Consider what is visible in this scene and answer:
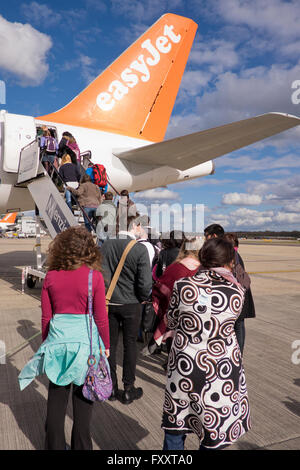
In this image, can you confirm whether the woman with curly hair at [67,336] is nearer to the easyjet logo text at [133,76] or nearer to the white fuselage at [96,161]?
the white fuselage at [96,161]

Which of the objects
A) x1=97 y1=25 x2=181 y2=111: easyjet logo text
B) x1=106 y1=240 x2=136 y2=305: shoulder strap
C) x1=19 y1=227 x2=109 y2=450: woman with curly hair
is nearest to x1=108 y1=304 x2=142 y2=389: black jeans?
x1=106 y1=240 x2=136 y2=305: shoulder strap

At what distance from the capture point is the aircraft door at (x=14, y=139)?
9.54 m

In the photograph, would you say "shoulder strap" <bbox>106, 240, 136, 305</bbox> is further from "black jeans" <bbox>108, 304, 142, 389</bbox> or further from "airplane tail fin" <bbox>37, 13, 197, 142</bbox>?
"airplane tail fin" <bbox>37, 13, 197, 142</bbox>

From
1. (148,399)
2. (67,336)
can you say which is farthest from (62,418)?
(148,399)

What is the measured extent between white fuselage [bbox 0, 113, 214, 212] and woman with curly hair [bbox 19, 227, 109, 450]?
826 cm

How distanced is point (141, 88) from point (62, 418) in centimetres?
1335

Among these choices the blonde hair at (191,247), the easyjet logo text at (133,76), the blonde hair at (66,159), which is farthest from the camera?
the easyjet logo text at (133,76)

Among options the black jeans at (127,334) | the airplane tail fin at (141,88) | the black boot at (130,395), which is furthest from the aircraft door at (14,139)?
the black boot at (130,395)

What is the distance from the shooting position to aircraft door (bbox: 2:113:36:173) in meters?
9.54

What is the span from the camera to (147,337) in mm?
6156

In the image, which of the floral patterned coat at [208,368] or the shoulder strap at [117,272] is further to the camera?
the shoulder strap at [117,272]

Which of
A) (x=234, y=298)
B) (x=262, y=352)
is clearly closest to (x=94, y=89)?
(x=262, y=352)

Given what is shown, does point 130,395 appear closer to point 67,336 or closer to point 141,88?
point 67,336

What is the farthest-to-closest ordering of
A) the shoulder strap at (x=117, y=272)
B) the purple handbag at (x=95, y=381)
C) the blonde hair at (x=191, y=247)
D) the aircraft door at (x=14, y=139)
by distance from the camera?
the aircraft door at (x=14, y=139) → the blonde hair at (x=191, y=247) → the shoulder strap at (x=117, y=272) → the purple handbag at (x=95, y=381)
